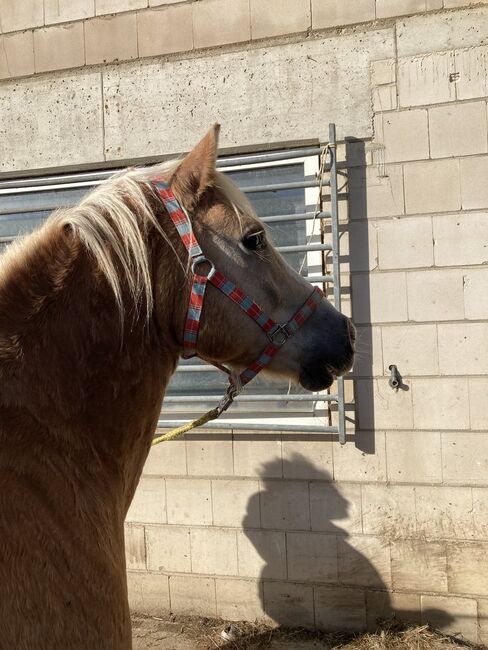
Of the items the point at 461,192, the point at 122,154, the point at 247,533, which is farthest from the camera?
the point at 122,154

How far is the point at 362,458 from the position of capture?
12.0 feet

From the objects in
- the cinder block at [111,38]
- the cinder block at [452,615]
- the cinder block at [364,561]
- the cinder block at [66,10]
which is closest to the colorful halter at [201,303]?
the cinder block at [364,561]

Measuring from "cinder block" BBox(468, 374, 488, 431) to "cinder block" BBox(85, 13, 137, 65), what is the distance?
279 centimetres

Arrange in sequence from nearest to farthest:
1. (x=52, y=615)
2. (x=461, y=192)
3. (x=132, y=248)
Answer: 1. (x=52, y=615)
2. (x=132, y=248)
3. (x=461, y=192)

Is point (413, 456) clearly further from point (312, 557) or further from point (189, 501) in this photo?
point (189, 501)

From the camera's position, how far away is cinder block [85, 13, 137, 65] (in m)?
4.09

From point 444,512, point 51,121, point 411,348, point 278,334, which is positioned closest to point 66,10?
point 51,121

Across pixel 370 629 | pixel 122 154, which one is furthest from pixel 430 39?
pixel 370 629

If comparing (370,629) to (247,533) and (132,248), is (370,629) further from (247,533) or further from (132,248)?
(132,248)

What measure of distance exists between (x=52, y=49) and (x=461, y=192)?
8.84ft

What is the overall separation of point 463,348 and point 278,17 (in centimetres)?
215

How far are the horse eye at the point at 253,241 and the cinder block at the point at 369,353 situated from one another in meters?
1.81

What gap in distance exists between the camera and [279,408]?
3893 millimetres

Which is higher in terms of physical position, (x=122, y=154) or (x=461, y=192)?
(x=122, y=154)
